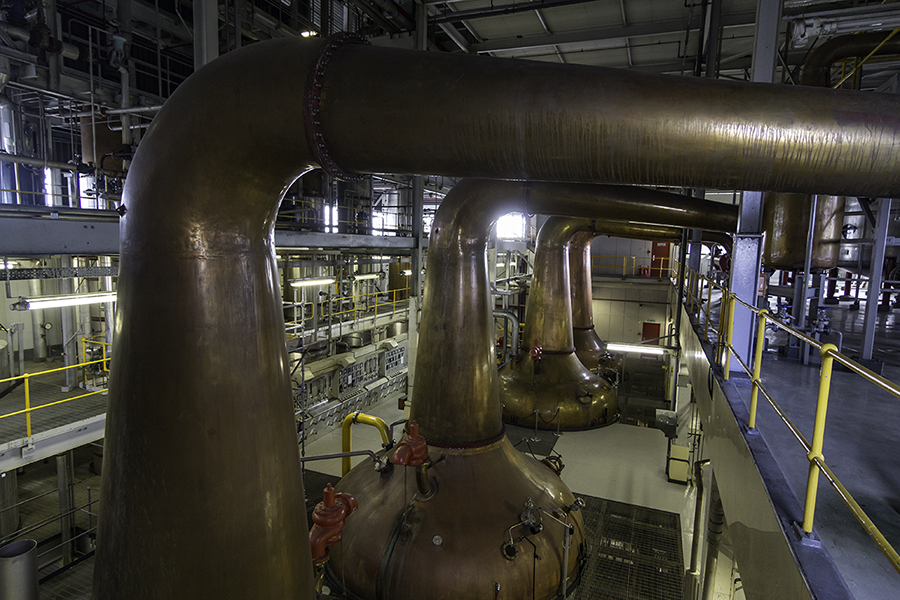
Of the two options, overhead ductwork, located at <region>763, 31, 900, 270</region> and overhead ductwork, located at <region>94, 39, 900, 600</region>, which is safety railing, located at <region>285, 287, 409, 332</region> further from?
overhead ductwork, located at <region>94, 39, 900, 600</region>

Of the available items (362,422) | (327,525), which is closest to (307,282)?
(362,422)

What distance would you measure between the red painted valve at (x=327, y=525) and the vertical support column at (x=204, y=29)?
4.43 metres

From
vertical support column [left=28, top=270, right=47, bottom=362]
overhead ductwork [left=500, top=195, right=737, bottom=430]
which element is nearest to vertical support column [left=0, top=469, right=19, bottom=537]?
vertical support column [left=28, top=270, right=47, bottom=362]

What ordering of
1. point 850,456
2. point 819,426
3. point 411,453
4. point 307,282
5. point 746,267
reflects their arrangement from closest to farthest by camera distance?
1. point 819,426
2. point 850,456
3. point 746,267
4. point 411,453
5. point 307,282

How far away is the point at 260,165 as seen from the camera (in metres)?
1.98

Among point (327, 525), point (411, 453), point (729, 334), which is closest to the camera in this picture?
point (327, 525)

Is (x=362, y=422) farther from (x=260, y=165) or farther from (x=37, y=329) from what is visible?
(x=37, y=329)

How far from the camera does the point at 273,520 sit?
2.07 meters

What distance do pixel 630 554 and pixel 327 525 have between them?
17.8 feet

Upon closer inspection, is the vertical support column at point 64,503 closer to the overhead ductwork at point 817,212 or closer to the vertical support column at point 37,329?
the vertical support column at point 37,329

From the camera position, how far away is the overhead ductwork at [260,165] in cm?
185

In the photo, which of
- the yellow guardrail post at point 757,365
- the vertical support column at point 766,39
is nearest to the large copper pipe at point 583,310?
the vertical support column at point 766,39

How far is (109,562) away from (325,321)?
11933 millimetres

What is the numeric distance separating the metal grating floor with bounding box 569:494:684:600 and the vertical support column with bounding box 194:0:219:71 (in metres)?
6.90
